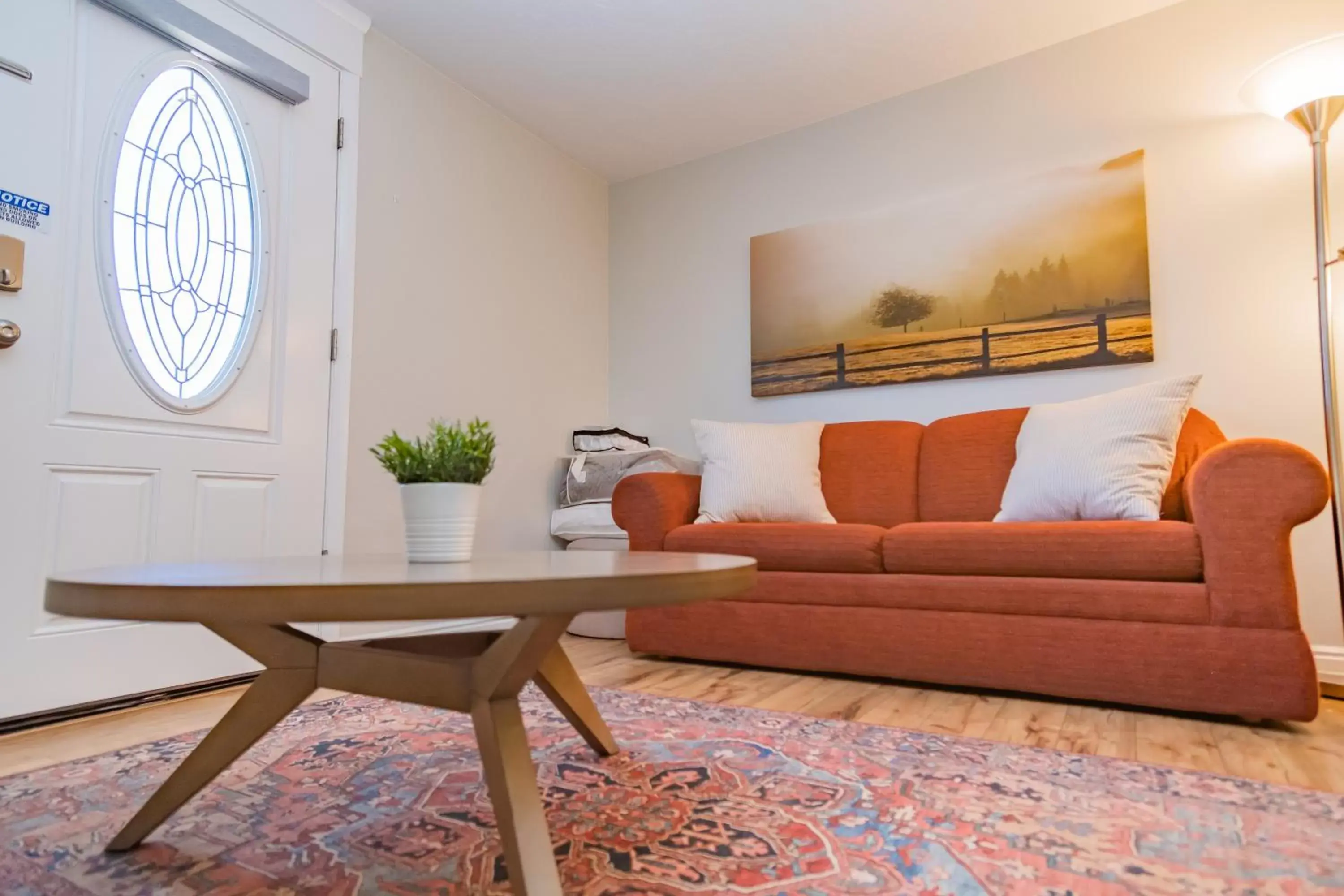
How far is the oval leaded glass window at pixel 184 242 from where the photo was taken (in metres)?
2.11

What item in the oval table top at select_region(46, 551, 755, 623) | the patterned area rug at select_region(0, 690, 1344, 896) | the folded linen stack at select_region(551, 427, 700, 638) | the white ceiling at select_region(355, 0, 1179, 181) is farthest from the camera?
the folded linen stack at select_region(551, 427, 700, 638)

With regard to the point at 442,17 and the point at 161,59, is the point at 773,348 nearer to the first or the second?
the point at 442,17

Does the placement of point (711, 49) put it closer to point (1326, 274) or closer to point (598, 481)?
point (598, 481)

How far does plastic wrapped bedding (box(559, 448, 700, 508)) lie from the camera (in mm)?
3387

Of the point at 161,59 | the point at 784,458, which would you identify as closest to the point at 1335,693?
the point at 784,458

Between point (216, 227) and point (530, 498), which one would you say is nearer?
point (216, 227)

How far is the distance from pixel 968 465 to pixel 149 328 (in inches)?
107

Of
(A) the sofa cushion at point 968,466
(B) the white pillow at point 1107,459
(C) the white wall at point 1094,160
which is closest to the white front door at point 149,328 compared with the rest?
(C) the white wall at point 1094,160

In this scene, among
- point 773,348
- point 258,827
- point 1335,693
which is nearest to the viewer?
point 258,827

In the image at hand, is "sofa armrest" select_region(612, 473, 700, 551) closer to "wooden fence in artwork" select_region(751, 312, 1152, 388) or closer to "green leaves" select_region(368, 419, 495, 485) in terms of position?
"wooden fence in artwork" select_region(751, 312, 1152, 388)

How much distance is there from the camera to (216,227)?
2320 mm

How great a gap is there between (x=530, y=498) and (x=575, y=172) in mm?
1803

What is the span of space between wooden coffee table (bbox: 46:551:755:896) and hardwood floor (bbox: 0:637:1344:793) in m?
0.84

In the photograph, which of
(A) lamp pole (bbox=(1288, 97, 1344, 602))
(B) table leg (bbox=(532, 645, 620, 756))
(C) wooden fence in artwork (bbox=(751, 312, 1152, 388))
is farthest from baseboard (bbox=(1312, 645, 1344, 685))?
(B) table leg (bbox=(532, 645, 620, 756))
